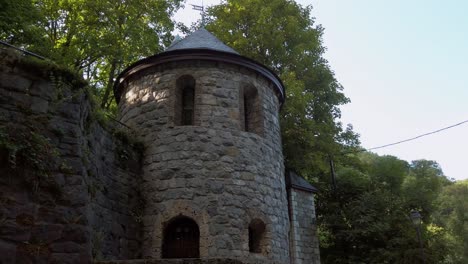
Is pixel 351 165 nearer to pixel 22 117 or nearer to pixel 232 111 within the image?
Result: pixel 232 111

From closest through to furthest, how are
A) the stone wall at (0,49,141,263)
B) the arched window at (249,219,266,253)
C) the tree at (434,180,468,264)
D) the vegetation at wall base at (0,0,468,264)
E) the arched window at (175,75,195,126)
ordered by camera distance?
the stone wall at (0,49,141,263)
the arched window at (249,219,266,253)
the arched window at (175,75,195,126)
the vegetation at wall base at (0,0,468,264)
the tree at (434,180,468,264)

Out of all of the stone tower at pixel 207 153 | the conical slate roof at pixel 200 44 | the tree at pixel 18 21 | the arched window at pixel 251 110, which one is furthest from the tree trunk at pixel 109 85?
the arched window at pixel 251 110

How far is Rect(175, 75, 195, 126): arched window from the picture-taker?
9.29 m

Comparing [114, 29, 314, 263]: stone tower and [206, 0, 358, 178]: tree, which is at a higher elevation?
[206, 0, 358, 178]: tree

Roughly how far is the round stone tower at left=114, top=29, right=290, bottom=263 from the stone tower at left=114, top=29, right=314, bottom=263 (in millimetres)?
20

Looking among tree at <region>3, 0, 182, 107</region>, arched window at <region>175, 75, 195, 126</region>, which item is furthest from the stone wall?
tree at <region>3, 0, 182, 107</region>

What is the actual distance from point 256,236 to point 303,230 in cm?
394

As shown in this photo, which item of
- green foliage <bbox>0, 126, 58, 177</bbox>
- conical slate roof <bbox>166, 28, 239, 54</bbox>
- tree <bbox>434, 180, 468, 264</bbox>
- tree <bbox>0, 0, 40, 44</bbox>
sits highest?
tree <bbox>0, 0, 40, 44</bbox>

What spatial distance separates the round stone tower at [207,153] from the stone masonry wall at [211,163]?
2cm

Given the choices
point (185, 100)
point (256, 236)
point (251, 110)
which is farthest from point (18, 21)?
point (256, 236)

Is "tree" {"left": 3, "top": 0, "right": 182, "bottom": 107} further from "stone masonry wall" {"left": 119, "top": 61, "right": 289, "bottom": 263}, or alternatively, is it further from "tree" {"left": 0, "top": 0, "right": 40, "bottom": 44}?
"stone masonry wall" {"left": 119, "top": 61, "right": 289, "bottom": 263}

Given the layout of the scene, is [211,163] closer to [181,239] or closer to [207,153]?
[207,153]

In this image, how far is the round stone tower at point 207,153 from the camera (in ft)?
26.6

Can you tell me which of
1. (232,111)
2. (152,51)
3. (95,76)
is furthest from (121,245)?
(95,76)
